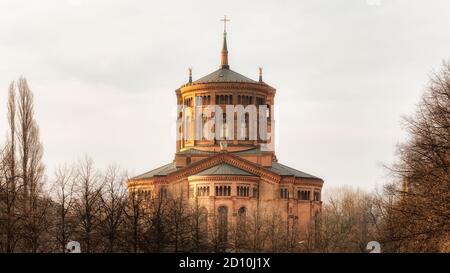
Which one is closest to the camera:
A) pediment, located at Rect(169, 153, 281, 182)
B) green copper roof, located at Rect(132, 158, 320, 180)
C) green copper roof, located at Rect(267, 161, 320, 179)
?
green copper roof, located at Rect(132, 158, 320, 180)

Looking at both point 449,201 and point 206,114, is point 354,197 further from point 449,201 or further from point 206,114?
point 449,201

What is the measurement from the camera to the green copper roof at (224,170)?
113250mm

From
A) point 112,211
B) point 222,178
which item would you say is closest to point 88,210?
point 112,211

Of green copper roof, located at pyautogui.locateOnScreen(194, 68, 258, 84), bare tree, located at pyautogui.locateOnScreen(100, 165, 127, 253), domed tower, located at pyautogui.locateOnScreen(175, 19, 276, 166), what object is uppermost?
green copper roof, located at pyautogui.locateOnScreen(194, 68, 258, 84)

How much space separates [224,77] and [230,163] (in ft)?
63.5

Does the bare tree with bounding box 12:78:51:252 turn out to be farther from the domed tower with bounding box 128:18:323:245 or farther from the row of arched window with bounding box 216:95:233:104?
the row of arched window with bounding box 216:95:233:104

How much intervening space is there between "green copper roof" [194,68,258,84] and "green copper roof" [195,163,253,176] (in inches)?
727

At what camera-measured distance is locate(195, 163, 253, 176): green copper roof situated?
113250mm

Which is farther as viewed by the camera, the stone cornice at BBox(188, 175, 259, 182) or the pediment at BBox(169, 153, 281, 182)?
the pediment at BBox(169, 153, 281, 182)

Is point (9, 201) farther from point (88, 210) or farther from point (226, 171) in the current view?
point (226, 171)

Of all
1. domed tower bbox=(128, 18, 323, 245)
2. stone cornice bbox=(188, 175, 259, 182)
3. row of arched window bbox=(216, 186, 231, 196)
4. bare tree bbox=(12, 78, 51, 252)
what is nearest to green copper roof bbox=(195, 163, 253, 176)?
domed tower bbox=(128, 18, 323, 245)

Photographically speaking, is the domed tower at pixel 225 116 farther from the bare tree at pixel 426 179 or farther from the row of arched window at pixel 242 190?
the bare tree at pixel 426 179

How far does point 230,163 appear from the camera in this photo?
116m

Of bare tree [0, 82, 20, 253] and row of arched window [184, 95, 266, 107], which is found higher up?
row of arched window [184, 95, 266, 107]
